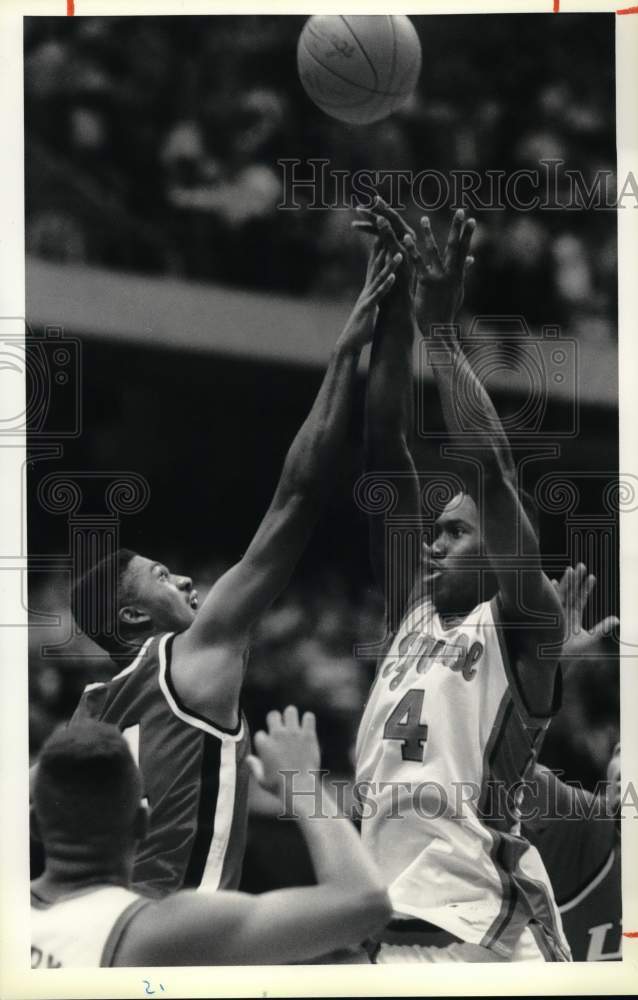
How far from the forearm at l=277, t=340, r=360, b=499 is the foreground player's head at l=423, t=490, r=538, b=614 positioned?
39 cm

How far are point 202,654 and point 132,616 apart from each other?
25cm

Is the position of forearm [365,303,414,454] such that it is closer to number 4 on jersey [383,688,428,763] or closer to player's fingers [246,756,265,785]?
number 4 on jersey [383,688,428,763]

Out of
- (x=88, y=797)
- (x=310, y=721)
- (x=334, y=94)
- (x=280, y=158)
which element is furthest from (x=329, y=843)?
(x=334, y=94)

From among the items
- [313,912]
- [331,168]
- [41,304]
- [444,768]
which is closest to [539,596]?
[444,768]

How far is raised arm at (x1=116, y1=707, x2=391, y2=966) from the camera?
4066mm

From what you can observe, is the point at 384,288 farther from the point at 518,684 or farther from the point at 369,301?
the point at 518,684

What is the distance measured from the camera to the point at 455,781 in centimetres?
411

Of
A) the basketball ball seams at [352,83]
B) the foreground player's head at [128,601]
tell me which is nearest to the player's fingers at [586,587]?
the foreground player's head at [128,601]

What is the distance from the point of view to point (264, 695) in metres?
4.14

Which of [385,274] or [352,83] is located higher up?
[352,83]

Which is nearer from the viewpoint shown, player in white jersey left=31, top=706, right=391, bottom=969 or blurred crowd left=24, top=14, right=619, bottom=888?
player in white jersey left=31, top=706, right=391, bottom=969

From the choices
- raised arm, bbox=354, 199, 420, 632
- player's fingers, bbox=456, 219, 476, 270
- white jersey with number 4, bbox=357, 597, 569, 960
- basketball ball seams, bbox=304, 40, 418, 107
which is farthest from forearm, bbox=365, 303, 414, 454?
basketball ball seams, bbox=304, 40, 418, 107

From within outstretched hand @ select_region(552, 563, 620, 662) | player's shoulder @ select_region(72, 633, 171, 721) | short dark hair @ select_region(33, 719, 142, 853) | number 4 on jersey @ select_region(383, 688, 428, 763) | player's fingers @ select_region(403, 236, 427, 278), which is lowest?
short dark hair @ select_region(33, 719, 142, 853)

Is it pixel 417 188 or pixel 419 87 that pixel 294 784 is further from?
pixel 419 87
